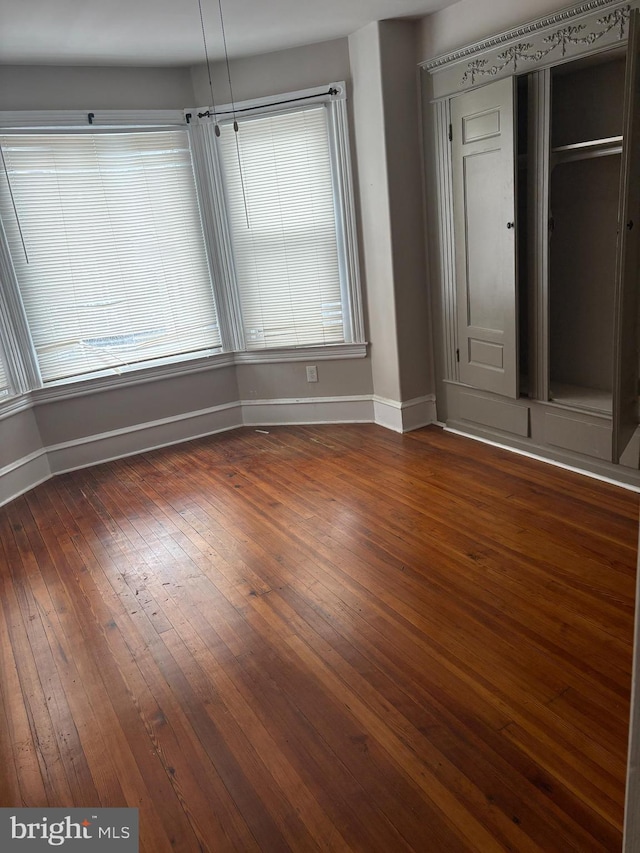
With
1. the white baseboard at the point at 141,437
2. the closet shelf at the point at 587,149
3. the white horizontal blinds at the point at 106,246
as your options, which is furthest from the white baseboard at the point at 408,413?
the closet shelf at the point at 587,149

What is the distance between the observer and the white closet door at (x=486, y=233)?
3545mm

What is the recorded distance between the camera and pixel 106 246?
443cm

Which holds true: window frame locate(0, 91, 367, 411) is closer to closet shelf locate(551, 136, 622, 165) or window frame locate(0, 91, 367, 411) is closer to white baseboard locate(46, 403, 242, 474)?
white baseboard locate(46, 403, 242, 474)

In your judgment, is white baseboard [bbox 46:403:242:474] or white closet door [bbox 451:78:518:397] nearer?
white closet door [bbox 451:78:518:397]

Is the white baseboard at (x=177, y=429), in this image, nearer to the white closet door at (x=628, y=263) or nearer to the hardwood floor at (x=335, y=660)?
the hardwood floor at (x=335, y=660)

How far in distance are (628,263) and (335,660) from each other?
1.99m

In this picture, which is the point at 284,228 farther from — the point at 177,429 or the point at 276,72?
the point at 177,429

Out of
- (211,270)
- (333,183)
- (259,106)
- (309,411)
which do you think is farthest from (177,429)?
(259,106)

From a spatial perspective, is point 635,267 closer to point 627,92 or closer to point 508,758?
point 627,92

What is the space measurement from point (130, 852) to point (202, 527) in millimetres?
1932

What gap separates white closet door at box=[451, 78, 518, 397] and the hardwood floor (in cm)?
68

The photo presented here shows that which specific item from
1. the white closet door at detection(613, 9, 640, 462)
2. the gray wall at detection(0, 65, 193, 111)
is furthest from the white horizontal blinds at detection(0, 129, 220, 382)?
the white closet door at detection(613, 9, 640, 462)

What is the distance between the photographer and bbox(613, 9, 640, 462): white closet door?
237cm

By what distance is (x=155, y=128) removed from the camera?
4.47 meters
